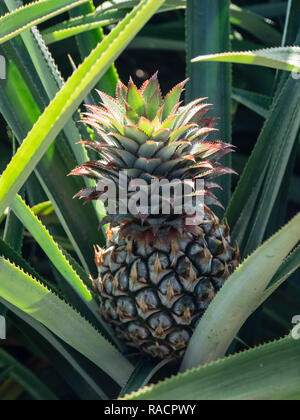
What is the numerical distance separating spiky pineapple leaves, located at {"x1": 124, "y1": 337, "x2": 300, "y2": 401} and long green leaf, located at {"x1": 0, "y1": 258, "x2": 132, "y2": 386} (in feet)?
0.68

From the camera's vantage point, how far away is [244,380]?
0.69 meters

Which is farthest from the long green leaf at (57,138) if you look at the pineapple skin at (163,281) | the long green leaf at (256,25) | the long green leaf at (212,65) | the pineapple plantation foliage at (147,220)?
the long green leaf at (256,25)

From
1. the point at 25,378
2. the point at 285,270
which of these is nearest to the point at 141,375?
the point at 285,270

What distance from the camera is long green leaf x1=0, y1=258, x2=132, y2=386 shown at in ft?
2.41

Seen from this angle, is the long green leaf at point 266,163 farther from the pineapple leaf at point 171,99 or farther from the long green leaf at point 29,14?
the long green leaf at point 29,14

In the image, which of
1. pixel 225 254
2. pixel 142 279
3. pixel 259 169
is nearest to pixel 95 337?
pixel 142 279

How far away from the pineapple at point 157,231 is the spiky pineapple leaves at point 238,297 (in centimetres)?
6

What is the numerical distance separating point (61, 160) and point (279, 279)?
0.46 m

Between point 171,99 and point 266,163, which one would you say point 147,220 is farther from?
point 266,163

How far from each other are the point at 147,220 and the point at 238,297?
0.19m

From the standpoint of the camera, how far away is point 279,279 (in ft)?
2.68

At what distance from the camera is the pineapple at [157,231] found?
2.71 ft

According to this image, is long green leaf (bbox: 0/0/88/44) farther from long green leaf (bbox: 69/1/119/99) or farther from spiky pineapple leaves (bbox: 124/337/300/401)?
spiky pineapple leaves (bbox: 124/337/300/401)

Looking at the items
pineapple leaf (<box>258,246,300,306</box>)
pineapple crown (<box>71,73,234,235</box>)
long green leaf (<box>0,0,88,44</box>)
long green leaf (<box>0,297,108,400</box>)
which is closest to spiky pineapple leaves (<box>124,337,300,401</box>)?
pineapple leaf (<box>258,246,300,306</box>)
